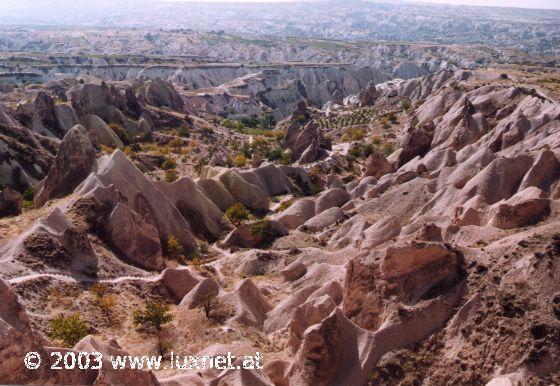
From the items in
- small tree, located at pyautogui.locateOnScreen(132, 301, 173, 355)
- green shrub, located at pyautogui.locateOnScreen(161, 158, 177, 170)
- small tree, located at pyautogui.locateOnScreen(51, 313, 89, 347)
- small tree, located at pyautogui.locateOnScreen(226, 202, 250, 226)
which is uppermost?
small tree, located at pyautogui.locateOnScreen(51, 313, 89, 347)

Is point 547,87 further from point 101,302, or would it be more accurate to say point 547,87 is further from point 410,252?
point 101,302

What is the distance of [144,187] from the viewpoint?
33.2 m

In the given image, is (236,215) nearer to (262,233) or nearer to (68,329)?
(262,233)

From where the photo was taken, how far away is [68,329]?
20125 mm

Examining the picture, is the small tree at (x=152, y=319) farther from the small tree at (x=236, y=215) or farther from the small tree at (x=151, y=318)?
the small tree at (x=236, y=215)

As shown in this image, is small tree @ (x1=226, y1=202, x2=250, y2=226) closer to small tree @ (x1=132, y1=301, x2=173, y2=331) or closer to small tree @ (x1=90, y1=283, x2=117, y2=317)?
small tree @ (x1=90, y1=283, x2=117, y2=317)

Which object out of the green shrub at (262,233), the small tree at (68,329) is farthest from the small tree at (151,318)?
the green shrub at (262,233)

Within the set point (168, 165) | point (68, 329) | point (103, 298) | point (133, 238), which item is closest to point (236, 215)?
point (133, 238)

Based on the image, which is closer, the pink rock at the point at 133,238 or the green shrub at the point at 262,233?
the pink rock at the point at 133,238

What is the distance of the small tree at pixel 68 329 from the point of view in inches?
786

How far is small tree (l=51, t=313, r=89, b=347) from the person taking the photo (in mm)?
19953

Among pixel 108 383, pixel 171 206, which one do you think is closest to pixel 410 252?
pixel 108 383

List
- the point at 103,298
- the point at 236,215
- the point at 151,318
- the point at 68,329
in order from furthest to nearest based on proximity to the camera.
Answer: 1. the point at 236,215
2. the point at 103,298
3. the point at 151,318
4. the point at 68,329

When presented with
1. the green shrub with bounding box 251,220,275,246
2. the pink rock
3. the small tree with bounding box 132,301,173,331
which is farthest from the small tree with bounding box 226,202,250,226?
the small tree with bounding box 132,301,173,331
